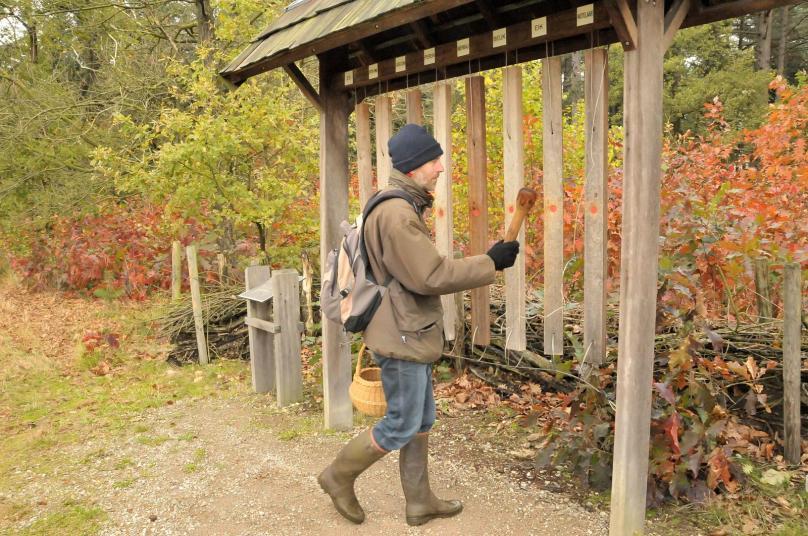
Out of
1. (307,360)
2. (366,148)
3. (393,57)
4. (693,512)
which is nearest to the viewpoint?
(693,512)

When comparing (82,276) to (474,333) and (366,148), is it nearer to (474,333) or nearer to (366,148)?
(366,148)

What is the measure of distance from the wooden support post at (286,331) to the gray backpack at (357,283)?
2.02 metres

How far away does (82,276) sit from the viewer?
363 inches

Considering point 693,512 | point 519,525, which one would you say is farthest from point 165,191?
point 693,512

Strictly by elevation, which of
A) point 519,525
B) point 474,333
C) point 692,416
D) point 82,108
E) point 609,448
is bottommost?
point 519,525

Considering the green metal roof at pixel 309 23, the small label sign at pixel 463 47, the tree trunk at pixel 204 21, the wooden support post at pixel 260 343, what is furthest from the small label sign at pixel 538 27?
the tree trunk at pixel 204 21

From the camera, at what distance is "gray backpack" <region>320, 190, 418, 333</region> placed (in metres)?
2.96

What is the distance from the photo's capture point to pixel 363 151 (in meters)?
4.50

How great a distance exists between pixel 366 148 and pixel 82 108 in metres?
7.02

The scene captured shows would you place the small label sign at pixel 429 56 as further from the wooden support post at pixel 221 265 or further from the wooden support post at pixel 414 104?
the wooden support post at pixel 221 265

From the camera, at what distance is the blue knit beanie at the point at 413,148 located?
2926 mm

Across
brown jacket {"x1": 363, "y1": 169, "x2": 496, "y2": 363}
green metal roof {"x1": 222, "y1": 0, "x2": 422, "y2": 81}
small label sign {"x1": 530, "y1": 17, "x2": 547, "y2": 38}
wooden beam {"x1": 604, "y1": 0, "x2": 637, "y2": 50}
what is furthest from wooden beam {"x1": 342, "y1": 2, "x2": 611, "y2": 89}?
brown jacket {"x1": 363, "y1": 169, "x2": 496, "y2": 363}

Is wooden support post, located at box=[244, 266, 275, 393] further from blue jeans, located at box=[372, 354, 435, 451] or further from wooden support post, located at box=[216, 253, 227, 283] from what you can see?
blue jeans, located at box=[372, 354, 435, 451]

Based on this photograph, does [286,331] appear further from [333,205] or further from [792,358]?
[792,358]
